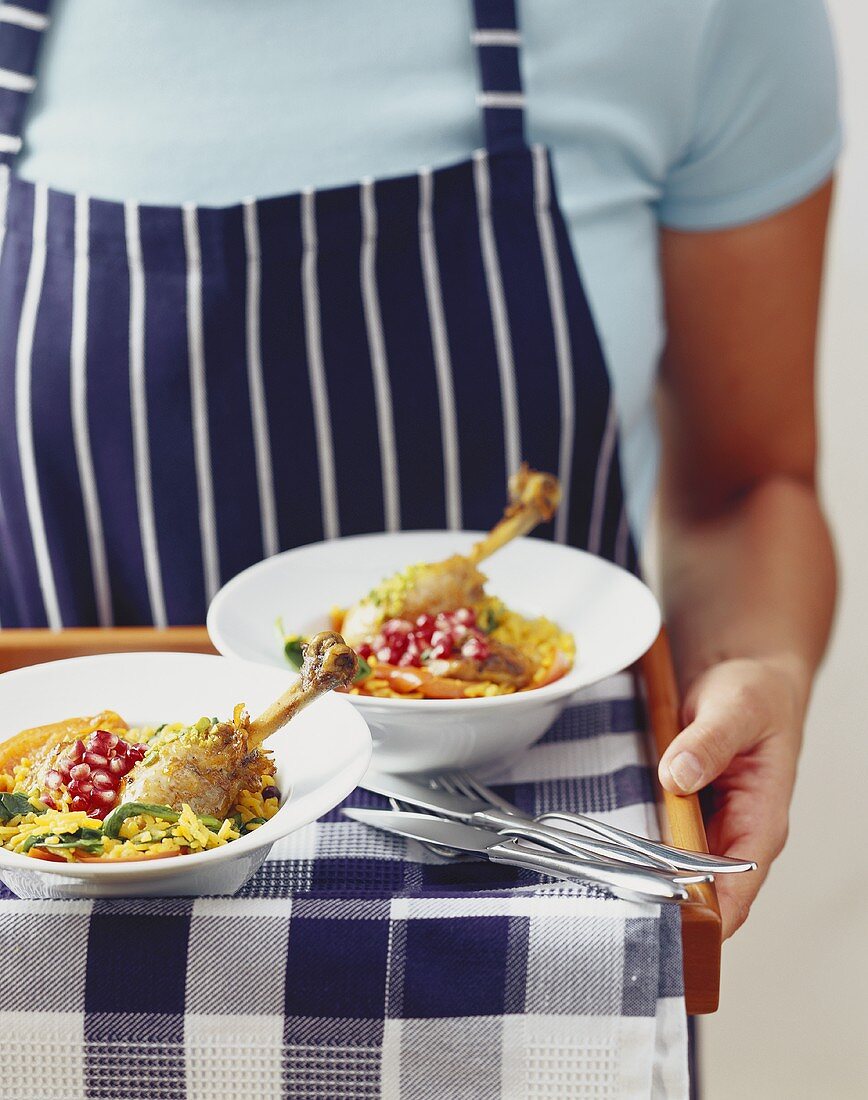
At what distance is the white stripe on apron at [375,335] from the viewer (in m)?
1.18

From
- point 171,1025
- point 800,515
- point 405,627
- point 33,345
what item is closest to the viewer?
point 171,1025

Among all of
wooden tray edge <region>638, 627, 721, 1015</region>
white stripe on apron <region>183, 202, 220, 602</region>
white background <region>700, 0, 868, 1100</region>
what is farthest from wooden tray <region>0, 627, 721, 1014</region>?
white background <region>700, 0, 868, 1100</region>

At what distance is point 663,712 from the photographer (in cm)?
98

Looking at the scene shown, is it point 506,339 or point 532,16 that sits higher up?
point 532,16

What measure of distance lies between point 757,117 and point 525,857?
2.75 ft

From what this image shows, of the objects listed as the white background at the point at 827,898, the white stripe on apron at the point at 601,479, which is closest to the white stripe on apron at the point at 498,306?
the white stripe on apron at the point at 601,479

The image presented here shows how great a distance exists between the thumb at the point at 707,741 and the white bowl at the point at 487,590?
0.22ft

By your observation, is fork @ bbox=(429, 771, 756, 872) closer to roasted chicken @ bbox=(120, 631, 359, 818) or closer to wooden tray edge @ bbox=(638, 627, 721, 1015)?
wooden tray edge @ bbox=(638, 627, 721, 1015)

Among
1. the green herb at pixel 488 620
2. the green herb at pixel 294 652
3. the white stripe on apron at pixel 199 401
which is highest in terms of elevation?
the white stripe on apron at pixel 199 401

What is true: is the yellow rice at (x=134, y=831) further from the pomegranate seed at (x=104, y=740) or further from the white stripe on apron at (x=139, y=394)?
the white stripe on apron at (x=139, y=394)

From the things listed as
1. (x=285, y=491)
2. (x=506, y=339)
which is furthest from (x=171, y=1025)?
(x=506, y=339)

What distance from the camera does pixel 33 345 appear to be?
1.16 metres

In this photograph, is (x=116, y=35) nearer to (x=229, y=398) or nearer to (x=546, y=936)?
(x=229, y=398)

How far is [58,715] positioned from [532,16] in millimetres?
786
